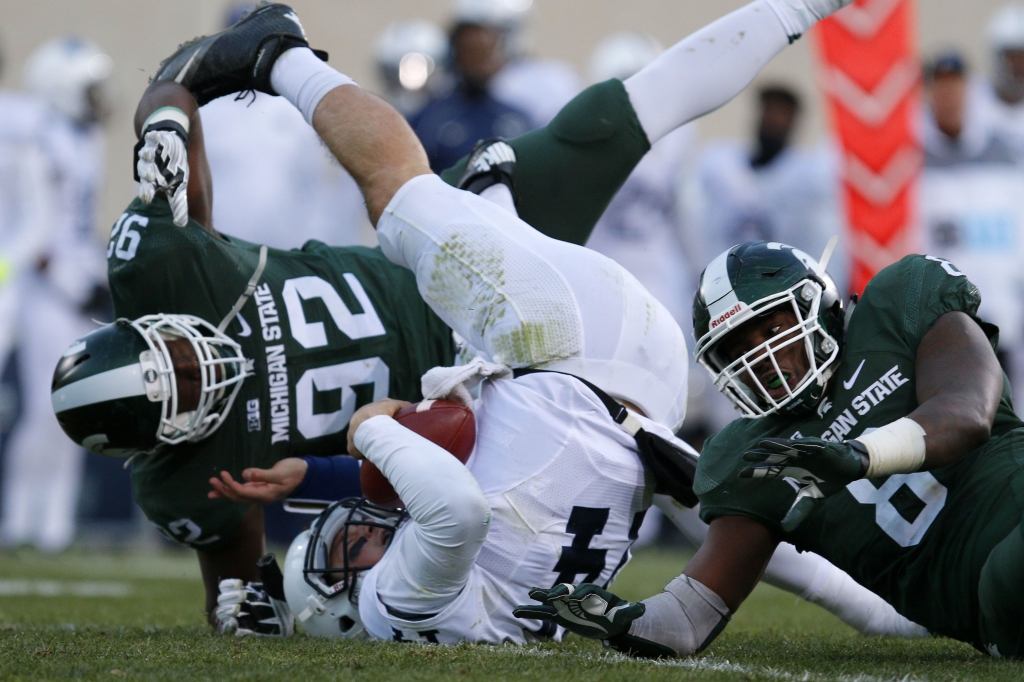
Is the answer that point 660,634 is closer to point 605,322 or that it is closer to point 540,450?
point 540,450

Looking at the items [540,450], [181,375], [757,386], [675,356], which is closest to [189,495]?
[181,375]

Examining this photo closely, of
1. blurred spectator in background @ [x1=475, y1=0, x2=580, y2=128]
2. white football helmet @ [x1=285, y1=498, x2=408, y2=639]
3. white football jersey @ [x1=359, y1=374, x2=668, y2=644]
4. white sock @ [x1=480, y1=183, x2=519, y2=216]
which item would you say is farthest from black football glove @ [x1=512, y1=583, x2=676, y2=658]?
blurred spectator in background @ [x1=475, y1=0, x2=580, y2=128]

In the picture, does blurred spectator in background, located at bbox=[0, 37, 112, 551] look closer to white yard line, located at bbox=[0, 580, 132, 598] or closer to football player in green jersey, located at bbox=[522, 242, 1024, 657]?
white yard line, located at bbox=[0, 580, 132, 598]

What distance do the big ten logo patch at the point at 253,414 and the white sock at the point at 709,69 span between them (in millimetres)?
1299

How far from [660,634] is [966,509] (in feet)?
2.09

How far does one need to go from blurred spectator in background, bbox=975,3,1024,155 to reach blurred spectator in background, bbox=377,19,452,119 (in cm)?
310

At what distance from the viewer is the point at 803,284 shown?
2613 millimetres

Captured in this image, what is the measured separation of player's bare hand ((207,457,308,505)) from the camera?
9.90 feet

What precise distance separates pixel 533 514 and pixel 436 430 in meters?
0.28

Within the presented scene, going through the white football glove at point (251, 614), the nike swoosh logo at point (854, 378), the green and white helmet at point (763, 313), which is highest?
the green and white helmet at point (763, 313)

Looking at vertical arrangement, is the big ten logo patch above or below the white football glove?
above

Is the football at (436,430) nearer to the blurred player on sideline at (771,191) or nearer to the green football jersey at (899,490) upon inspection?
the green football jersey at (899,490)

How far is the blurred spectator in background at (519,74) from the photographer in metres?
7.00

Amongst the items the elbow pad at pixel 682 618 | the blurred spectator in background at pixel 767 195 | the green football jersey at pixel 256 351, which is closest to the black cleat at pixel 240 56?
the green football jersey at pixel 256 351
